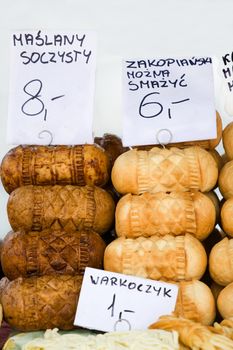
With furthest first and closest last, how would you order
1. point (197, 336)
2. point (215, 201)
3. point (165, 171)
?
point (215, 201) < point (165, 171) < point (197, 336)

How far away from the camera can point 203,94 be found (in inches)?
70.1

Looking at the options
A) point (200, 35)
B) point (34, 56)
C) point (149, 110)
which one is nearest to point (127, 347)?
point (149, 110)

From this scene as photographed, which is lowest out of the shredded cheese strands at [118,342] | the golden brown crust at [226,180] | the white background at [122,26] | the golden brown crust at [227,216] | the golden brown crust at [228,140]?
the shredded cheese strands at [118,342]

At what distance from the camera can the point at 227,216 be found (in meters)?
1.70

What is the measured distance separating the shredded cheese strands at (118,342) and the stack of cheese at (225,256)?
11.6 inches

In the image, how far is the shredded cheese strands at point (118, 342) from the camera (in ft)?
4.35

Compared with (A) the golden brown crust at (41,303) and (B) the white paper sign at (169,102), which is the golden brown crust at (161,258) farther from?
(B) the white paper sign at (169,102)

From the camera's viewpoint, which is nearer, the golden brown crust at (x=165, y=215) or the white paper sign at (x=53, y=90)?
the golden brown crust at (x=165, y=215)

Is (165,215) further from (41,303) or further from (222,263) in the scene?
(41,303)

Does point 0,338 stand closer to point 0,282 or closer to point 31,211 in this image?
point 0,282

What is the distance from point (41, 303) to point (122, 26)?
1706 millimetres

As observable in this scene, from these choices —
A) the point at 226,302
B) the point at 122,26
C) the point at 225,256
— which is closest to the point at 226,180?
the point at 225,256

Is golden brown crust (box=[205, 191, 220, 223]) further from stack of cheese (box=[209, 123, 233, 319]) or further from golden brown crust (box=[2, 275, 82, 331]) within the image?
golden brown crust (box=[2, 275, 82, 331])

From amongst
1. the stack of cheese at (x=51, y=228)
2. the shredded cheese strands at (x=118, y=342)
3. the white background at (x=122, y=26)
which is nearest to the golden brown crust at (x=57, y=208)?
the stack of cheese at (x=51, y=228)
